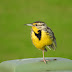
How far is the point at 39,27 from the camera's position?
274 cm

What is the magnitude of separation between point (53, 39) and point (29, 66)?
1.46ft

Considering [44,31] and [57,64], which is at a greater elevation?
[44,31]

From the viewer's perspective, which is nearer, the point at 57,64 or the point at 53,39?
the point at 57,64

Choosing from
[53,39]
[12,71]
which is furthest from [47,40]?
[12,71]

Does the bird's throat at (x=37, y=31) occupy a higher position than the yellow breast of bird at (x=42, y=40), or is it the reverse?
the bird's throat at (x=37, y=31)

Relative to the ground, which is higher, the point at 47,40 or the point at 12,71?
the point at 47,40

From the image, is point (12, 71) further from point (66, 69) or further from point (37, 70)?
point (66, 69)

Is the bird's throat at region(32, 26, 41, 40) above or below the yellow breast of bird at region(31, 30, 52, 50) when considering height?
above

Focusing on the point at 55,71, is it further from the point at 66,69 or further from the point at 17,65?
the point at 17,65

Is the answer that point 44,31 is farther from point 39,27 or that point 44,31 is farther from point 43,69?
point 43,69

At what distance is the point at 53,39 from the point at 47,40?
0.28 ft

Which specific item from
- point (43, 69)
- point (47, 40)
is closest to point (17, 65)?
point (43, 69)

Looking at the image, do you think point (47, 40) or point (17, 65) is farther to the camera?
point (47, 40)

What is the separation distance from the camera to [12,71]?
2.53m
